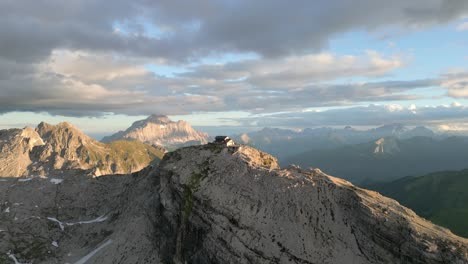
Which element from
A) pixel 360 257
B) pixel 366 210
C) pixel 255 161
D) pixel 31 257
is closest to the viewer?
pixel 360 257

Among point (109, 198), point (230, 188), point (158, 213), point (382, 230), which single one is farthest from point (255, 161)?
point (109, 198)

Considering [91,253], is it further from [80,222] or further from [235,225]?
[235,225]

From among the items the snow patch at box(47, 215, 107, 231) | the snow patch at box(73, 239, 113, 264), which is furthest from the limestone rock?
the snow patch at box(47, 215, 107, 231)

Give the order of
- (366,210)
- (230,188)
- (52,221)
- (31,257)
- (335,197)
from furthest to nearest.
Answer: (52,221) → (31,257) → (230,188) → (335,197) → (366,210)

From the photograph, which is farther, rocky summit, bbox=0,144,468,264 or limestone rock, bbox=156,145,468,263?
rocky summit, bbox=0,144,468,264

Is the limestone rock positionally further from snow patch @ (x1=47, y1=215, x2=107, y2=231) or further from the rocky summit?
snow patch @ (x1=47, y1=215, x2=107, y2=231)

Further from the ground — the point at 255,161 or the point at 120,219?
the point at 255,161

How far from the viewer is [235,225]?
323ft

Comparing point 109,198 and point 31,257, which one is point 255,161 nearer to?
point 109,198

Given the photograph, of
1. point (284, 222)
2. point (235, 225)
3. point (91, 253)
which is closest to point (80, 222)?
point (91, 253)

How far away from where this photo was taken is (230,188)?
4345 inches

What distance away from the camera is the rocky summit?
280ft

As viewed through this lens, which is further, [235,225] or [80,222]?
[80,222]

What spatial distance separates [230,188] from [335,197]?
32.8 meters
